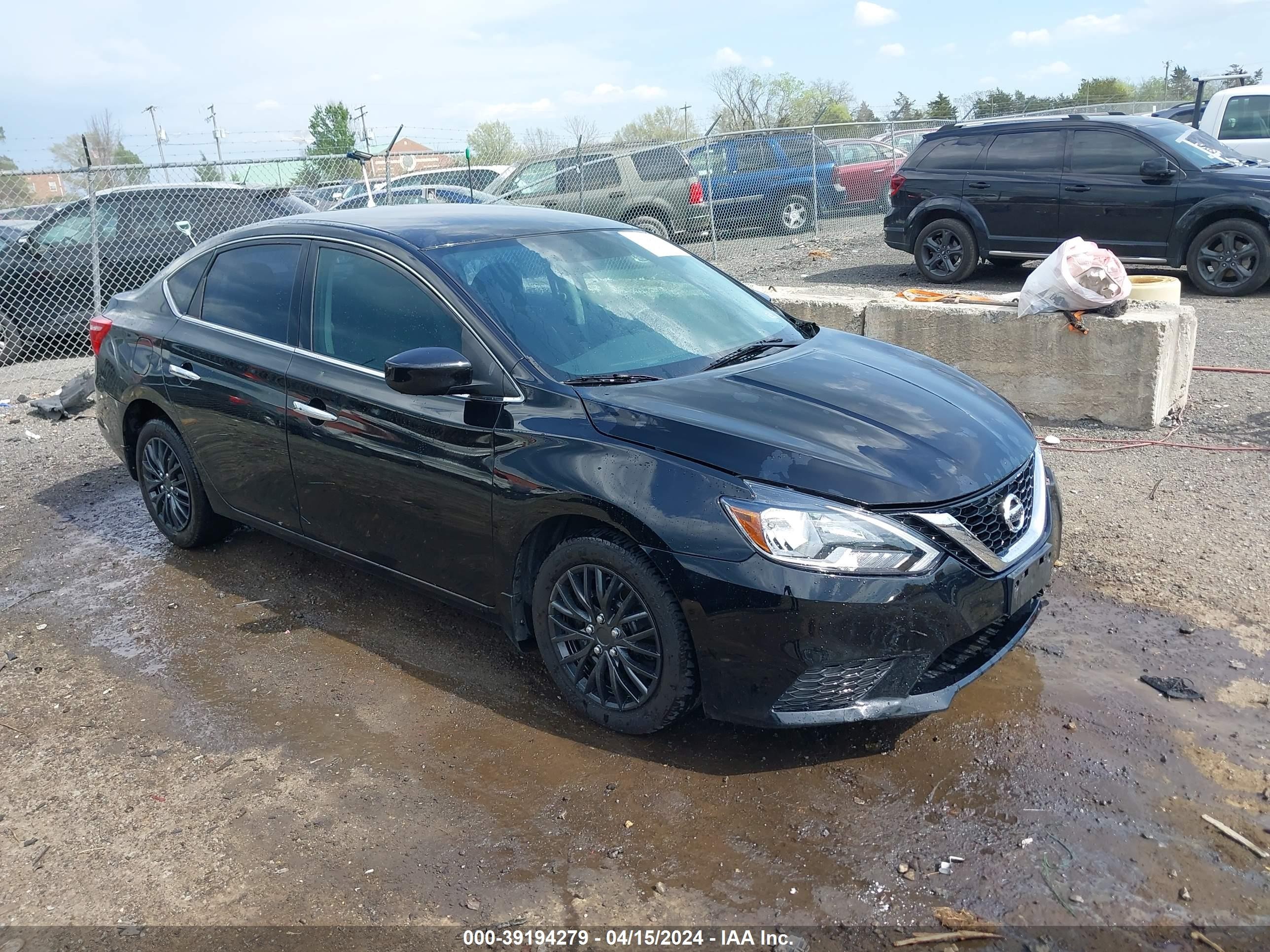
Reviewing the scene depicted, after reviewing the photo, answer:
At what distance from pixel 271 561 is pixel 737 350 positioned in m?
2.78

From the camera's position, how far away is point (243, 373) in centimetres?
460

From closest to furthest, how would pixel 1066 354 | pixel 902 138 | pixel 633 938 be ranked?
pixel 633 938
pixel 1066 354
pixel 902 138

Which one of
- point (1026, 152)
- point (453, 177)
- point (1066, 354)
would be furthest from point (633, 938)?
point (453, 177)

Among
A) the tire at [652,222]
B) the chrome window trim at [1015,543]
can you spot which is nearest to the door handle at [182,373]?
the chrome window trim at [1015,543]

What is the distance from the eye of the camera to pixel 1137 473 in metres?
5.96

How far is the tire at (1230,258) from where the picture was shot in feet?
34.8

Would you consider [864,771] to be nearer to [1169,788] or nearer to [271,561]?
[1169,788]

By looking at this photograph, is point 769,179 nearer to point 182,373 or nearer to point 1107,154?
point 1107,154

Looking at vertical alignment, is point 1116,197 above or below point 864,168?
below

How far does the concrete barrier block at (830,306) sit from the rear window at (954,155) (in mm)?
4955

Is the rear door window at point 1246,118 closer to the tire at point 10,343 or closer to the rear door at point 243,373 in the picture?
the rear door at point 243,373

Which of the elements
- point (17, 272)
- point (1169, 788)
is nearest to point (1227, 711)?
point (1169, 788)

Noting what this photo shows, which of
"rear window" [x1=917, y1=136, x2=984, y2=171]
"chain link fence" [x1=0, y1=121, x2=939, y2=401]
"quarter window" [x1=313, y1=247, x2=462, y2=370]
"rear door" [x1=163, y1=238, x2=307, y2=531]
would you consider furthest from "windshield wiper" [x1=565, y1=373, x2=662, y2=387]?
"rear window" [x1=917, y1=136, x2=984, y2=171]

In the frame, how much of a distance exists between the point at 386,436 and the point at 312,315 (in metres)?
0.79
